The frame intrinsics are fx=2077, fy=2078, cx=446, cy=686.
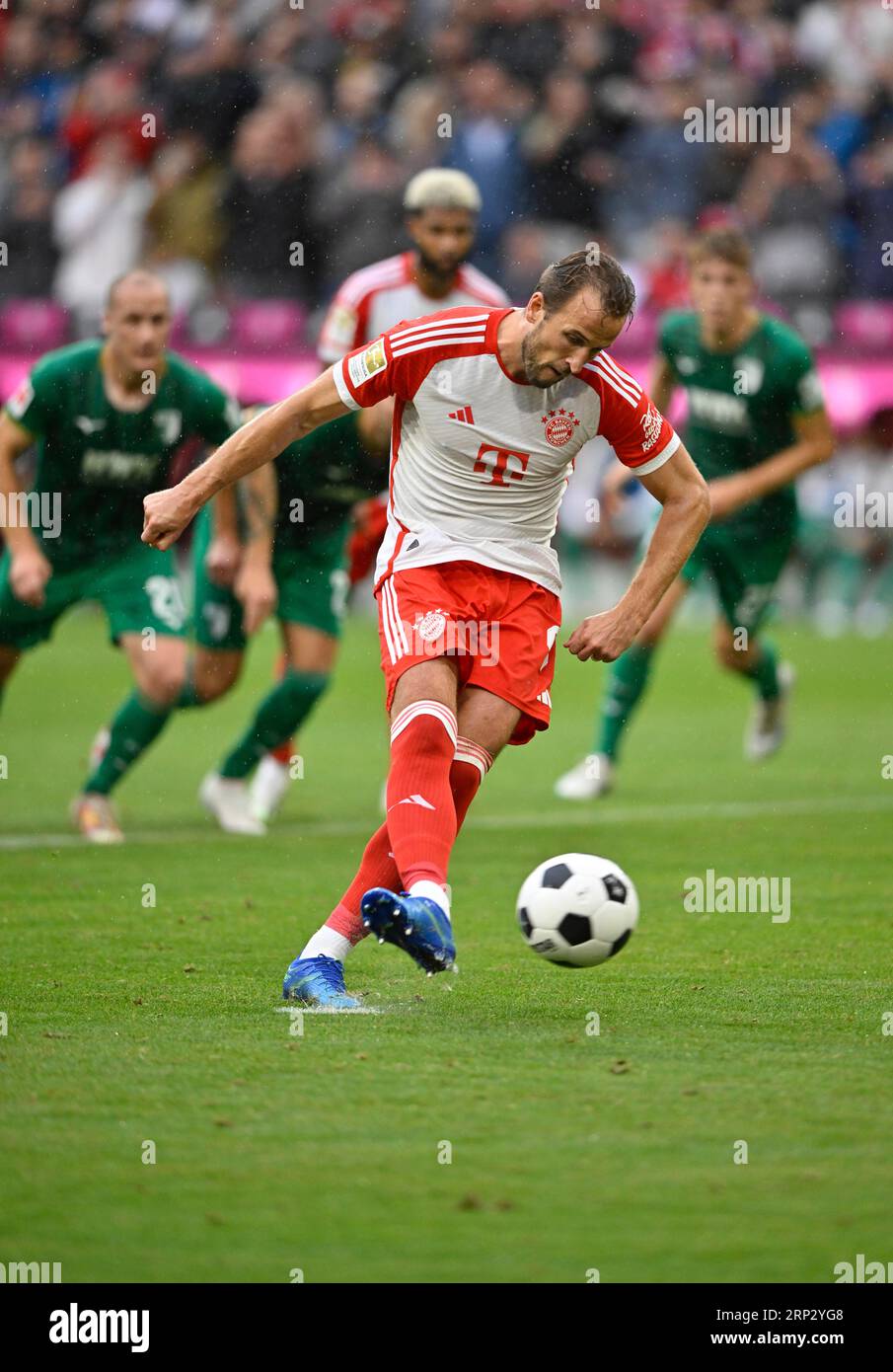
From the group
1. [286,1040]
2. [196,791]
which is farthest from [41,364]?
[286,1040]

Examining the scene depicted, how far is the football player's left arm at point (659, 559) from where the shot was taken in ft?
17.6

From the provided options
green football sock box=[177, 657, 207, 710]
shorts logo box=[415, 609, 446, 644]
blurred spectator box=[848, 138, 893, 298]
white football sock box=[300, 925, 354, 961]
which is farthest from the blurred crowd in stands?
white football sock box=[300, 925, 354, 961]

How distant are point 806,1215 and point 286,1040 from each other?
162 centimetres

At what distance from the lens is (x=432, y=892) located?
4.96m

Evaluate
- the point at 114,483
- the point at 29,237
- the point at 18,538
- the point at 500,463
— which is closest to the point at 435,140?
the point at 29,237

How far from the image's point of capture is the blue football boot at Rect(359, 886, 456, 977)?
475 cm

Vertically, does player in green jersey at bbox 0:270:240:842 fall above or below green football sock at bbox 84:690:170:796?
above

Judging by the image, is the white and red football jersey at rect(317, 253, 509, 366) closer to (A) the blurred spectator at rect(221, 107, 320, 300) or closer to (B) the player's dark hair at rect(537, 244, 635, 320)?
(B) the player's dark hair at rect(537, 244, 635, 320)

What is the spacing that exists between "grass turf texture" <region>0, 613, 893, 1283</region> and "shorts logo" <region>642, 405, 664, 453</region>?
150cm

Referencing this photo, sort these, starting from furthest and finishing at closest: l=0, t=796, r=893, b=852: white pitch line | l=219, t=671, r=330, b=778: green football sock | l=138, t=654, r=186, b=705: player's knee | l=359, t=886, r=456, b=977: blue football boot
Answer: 1. l=219, t=671, r=330, b=778: green football sock
2. l=0, t=796, r=893, b=852: white pitch line
3. l=138, t=654, r=186, b=705: player's knee
4. l=359, t=886, r=456, b=977: blue football boot

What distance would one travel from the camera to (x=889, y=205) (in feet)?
59.0

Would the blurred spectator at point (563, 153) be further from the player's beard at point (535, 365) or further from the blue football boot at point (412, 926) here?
the blue football boot at point (412, 926)

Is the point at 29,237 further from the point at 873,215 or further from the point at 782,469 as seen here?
the point at 782,469

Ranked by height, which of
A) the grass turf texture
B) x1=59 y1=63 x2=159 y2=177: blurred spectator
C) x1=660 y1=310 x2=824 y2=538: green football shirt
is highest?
x1=59 y1=63 x2=159 y2=177: blurred spectator
